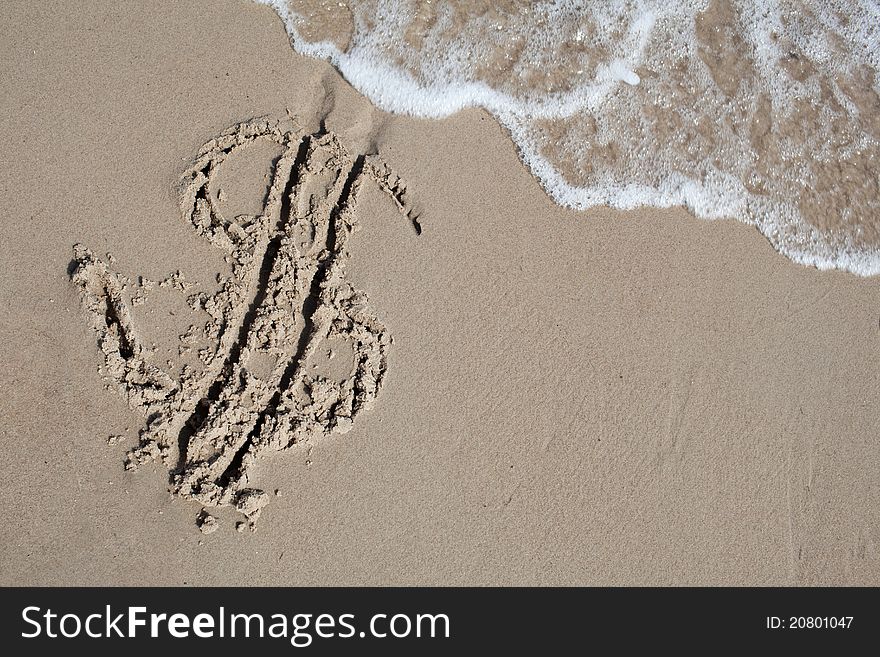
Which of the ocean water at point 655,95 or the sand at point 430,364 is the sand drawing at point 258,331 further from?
the ocean water at point 655,95

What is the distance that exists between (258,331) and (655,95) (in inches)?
95.5

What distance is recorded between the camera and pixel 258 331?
2678 mm

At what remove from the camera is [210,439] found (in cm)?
259

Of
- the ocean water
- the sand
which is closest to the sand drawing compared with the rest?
the sand

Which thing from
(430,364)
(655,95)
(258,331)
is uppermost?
(655,95)

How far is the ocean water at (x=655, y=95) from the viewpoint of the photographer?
10.0ft

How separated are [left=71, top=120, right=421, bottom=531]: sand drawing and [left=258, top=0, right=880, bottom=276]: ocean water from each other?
23.5 inches

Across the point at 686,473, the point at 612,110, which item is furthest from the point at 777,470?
the point at 612,110

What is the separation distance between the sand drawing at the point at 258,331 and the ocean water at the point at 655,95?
23.5 inches

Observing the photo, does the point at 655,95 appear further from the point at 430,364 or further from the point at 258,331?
the point at 258,331

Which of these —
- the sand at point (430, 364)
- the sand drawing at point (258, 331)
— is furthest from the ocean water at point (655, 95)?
the sand drawing at point (258, 331)

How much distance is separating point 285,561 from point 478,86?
2479mm

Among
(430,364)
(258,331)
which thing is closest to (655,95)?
(430,364)

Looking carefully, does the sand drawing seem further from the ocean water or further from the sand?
the ocean water
